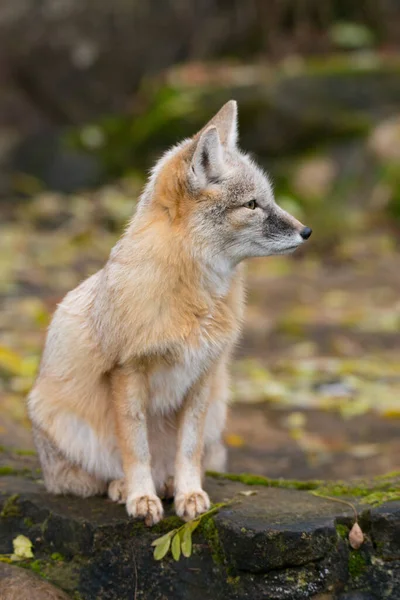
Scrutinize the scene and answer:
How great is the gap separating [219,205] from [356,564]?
6.47ft

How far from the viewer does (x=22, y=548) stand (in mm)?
4855

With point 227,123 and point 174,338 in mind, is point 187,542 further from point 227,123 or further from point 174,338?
point 227,123

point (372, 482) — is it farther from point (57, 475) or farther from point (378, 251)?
point (378, 251)

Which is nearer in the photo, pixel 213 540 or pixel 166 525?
pixel 213 540

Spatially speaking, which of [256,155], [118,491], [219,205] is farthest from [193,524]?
[256,155]

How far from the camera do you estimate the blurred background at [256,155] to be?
939cm

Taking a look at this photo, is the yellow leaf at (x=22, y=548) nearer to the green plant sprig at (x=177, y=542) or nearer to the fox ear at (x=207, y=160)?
the green plant sprig at (x=177, y=542)

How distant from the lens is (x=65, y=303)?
17.3 feet

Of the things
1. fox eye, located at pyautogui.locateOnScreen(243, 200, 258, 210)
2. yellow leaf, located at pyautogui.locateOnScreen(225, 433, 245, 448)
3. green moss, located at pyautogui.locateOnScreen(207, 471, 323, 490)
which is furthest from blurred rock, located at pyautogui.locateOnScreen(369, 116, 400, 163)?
fox eye, located at pyautogui.locateOnScreen(243, 200, 258, 210)

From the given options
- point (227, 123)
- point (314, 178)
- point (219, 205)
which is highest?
point (314, 178)

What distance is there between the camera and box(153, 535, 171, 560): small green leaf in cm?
447

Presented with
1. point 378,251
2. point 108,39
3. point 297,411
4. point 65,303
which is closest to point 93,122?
point 108,39

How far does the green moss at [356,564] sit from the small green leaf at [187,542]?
82 centimetres

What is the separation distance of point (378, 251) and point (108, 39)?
24.9 feet
